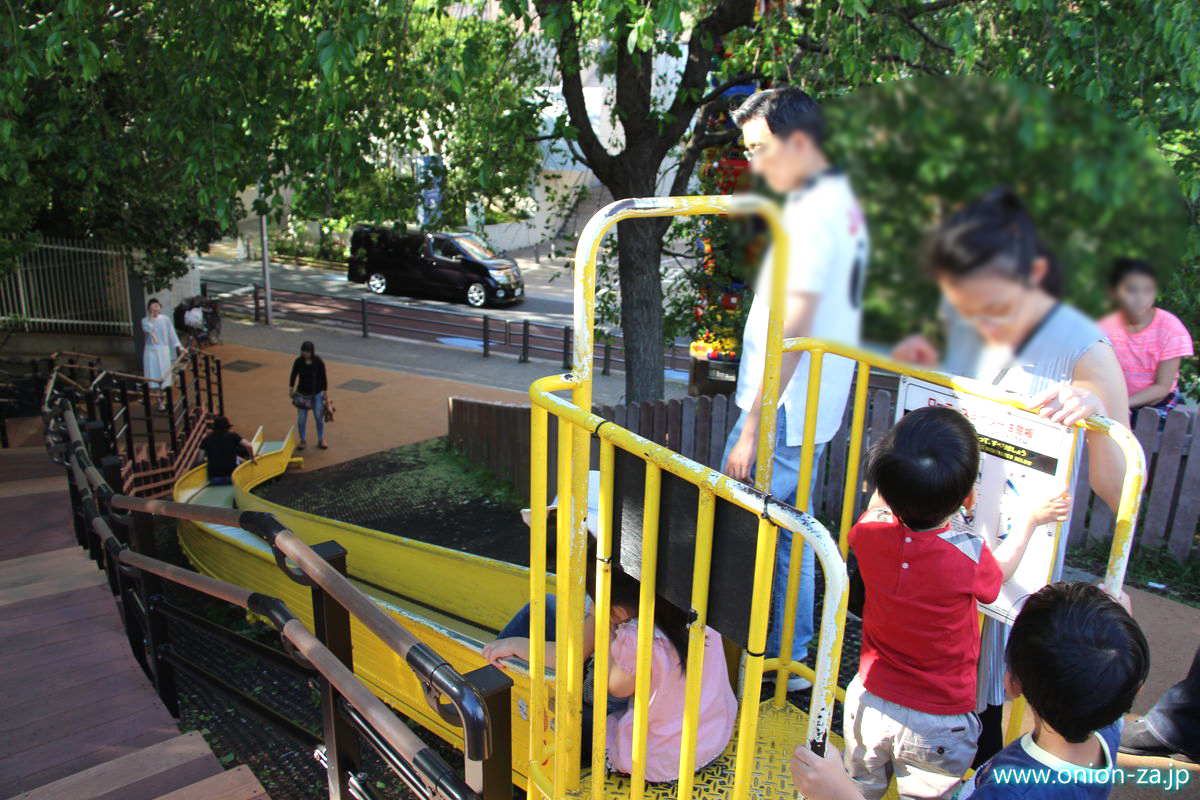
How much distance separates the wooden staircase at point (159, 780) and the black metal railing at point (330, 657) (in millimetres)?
236

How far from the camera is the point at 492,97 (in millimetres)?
7625

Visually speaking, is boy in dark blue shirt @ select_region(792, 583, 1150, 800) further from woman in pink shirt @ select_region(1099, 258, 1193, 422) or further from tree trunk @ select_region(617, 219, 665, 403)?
tree trunk @ select_region(617, 219, 665, 403)

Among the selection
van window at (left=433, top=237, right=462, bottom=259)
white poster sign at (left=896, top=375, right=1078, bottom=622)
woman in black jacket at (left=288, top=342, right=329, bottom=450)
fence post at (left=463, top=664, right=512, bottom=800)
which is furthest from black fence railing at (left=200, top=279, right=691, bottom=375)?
fence post at (left=463, top=664, right=512, bottom=800)

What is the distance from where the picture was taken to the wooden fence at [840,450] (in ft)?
17.9

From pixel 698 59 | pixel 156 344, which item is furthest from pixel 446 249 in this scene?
pixel 698 59

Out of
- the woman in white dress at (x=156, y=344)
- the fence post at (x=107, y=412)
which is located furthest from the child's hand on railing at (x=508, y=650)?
the woman in white dress at (x=156, y=344)

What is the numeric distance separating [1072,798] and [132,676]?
378 centimetres

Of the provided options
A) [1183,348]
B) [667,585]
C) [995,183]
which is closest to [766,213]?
[995,183]

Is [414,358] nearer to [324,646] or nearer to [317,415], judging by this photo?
[317,415]

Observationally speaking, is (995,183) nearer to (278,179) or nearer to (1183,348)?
(1183,348)

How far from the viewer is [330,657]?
263 centimetres

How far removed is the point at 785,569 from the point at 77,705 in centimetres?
292

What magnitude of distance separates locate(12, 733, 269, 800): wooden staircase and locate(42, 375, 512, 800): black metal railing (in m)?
0.24

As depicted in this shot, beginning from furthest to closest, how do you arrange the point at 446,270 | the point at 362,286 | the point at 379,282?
the point at 362,286
the point at 379,282
the point at 446,270
